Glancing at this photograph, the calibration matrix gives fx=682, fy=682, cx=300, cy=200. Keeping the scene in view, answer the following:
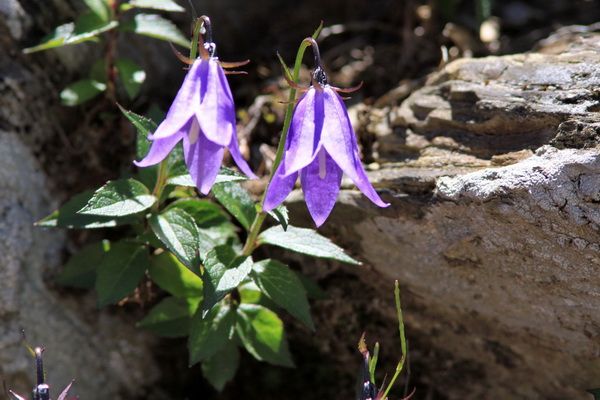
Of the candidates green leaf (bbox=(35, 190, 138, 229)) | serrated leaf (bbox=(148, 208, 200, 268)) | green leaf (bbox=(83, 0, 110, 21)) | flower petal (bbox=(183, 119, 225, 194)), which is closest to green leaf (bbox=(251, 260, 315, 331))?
serrated leaf (bbox=(148, 208, 200, 268))

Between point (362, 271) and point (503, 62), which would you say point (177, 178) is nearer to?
point (362, 271)

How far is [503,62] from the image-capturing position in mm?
2682

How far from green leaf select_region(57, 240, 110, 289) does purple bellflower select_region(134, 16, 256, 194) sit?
1002 mm

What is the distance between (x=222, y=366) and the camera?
2.62 metres

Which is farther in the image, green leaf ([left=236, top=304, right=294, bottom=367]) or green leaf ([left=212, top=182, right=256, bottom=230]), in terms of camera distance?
green leaf ([left=236, top=304, right=294, bottom=367])

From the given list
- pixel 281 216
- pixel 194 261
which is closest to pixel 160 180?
pixel 194 261

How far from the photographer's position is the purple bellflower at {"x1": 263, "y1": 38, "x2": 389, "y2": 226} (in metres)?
1.84

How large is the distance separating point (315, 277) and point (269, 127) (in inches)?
30.7

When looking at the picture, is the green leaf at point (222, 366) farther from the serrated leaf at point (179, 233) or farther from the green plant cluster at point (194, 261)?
the serrated leaf at point (179, 233)

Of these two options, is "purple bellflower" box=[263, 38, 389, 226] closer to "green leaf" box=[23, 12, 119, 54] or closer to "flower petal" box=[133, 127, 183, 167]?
"flower petal" box=[133, 127, 183, 167]

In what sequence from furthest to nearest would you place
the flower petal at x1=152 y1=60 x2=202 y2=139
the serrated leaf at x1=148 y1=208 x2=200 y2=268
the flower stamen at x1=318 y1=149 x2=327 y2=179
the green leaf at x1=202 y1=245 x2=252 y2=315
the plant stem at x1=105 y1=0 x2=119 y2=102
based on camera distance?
the plant stem at x1=105 y1=0 x2=119 y2=102, the serrated leaf at x1=148 y1=208 x2=200 y2=268, the green leaf at x1=202 y1=245 x2=252 y2=315, the flower stamen at x1=318 y1=149 x2=327 y2=179, the flower petal at x1=152 y1=60 x2=202 y2=139

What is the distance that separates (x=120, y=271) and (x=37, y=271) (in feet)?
1.45

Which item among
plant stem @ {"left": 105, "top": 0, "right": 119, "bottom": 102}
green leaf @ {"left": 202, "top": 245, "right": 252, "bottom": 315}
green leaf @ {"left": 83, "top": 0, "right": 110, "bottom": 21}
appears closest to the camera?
green leaf @ {"left": 202, "top": 245, "right": 252, "bottom": 315}

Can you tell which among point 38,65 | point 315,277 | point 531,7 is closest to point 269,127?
point 315,277
